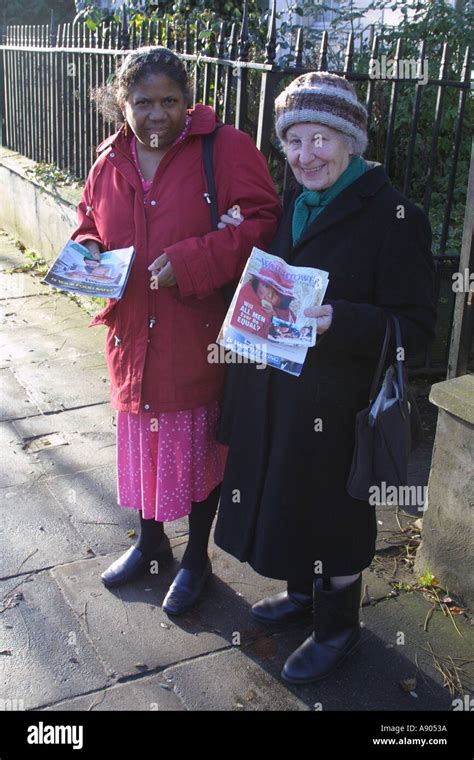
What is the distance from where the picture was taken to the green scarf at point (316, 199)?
240cm

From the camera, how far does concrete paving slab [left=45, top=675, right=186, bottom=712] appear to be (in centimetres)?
258

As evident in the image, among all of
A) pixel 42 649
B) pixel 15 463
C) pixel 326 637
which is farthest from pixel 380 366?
pixel 15 463

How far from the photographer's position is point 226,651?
2.87 metres

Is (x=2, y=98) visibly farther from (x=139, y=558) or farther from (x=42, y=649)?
(x=42, y=649)

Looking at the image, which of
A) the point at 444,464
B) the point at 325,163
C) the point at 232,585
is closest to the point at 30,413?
the point at 232,585

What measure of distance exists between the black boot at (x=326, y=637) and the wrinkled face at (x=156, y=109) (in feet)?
5.44

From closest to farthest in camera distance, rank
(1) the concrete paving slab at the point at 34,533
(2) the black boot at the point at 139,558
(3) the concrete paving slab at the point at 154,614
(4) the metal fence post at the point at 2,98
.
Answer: (3) the concrete paving slab at the point at 154,614 → (2) the black boot at the point at 139,558 → (1) the concrete paving slab at the point at 34,533 → (4) the metal fence post at the point at 2,98

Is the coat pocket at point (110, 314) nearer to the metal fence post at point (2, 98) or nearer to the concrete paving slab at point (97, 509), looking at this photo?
the concrete paving slab at point (97, 509)

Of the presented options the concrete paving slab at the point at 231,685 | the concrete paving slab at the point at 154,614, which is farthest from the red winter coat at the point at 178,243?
the concrete paving slab at the point at 231,685

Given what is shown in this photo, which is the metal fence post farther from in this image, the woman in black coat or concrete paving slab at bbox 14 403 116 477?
the woman in black coat

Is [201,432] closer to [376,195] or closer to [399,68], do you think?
[376,195]

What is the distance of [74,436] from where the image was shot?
4.49m

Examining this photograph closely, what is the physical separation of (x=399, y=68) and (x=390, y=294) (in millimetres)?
2310

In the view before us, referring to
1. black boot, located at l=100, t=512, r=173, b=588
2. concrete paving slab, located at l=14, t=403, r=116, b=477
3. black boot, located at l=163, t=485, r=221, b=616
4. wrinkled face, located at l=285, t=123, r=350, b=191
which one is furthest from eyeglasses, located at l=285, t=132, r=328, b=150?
concrete paving slab, located at l=14, t=403, r=116, b=477
